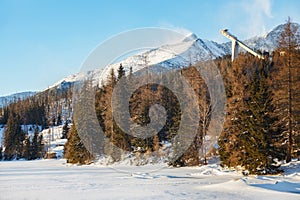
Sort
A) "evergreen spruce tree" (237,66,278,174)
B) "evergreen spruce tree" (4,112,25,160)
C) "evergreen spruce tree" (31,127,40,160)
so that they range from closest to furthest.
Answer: "evergreen spruce tree" (237,66,278,174) < "evergreen spruce tree" (31,127,40,160) < "evergreen spruce tree" (4,112,25,160)

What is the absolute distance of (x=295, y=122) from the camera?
68.2ft

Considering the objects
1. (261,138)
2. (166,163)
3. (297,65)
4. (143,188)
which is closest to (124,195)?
(143,188)

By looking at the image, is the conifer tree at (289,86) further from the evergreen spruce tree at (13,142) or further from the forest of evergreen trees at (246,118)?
the evergreen spruce tree at (13,142)

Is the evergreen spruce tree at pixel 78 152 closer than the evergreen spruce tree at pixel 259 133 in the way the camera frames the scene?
No

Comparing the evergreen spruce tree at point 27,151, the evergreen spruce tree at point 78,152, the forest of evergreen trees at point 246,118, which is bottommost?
the evergreen spruce tree at point 27,151

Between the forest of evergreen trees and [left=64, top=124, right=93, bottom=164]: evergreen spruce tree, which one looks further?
[left=64, top=124, right=93, bottom=164]: evergreen spruce tree

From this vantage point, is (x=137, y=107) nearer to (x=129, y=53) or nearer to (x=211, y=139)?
(x=211, y=139)

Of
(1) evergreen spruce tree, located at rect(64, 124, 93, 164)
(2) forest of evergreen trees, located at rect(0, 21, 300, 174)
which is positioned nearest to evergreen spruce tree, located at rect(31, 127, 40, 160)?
(1) evergreen spruce tree, located at rect(64, 124, 93, 164)

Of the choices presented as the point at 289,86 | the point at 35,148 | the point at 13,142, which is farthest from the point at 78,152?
the point at 13,142

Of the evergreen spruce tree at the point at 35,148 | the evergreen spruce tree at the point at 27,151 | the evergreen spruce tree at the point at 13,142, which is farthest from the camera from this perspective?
the evergreen spruce tree at the point at 13,142

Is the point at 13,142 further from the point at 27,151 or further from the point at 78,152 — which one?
the point at 78,152

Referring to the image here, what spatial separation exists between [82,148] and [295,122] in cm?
2224

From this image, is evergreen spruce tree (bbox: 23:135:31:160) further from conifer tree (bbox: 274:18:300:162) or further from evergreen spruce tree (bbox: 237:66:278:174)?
conifer tree (bbox: 274:18:300:162)

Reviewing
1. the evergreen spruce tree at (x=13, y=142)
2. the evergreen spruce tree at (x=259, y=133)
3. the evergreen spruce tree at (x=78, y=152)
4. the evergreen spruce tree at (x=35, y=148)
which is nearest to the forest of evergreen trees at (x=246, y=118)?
the evergreen spruce tree at (x=259, y=133)
